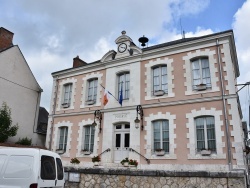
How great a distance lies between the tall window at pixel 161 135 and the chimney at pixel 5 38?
1100 centimetres

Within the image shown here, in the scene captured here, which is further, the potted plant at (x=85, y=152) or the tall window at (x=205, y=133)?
the potted plant at (x=85, y=152)

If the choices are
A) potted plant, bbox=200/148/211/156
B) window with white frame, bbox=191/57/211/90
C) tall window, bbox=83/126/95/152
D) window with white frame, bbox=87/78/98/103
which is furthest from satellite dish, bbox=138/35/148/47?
potted plant, bbox=200/148/211/156

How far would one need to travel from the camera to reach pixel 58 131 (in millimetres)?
14258

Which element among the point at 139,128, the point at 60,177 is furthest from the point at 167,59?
the point at 60,177

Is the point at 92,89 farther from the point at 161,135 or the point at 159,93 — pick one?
the point at 161,135

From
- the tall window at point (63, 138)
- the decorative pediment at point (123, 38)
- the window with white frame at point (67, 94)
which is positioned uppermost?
the decorative pediment at point (123, 38)

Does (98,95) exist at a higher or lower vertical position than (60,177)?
higher

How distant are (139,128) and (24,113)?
8276 millimetres

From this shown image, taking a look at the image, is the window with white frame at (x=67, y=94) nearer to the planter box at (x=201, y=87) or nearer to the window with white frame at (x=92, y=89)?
the window with white frame at (x=92, y=89)

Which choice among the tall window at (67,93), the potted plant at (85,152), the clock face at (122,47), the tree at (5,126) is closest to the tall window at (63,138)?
the potted plant at (85,152)

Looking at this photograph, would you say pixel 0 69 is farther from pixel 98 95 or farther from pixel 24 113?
pixel 98 95

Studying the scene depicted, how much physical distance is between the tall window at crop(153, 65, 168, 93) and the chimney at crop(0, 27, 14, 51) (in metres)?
10.0

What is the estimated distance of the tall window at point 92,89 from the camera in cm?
1365

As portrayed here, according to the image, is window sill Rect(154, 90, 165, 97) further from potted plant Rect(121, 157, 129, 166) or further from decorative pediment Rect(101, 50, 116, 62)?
decorative pediment Rect(101, 50, 116, 62)
